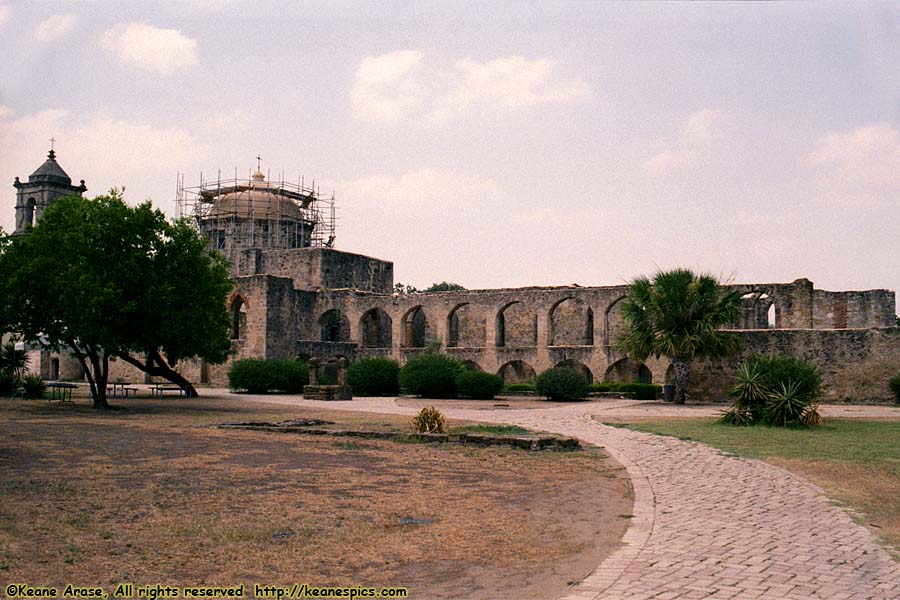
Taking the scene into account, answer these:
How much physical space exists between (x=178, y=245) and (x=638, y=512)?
1607 centimetres

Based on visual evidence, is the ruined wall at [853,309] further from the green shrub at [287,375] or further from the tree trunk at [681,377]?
the green shrub at [287,375]

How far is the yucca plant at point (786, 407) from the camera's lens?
15.9m

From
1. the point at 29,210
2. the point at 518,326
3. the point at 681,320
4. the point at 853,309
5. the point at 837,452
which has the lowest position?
the point at 837,452

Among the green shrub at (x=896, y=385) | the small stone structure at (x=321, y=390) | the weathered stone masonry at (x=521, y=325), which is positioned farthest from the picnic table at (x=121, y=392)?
the green shrub at (x=896, y=385)

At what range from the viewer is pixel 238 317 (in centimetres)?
3853

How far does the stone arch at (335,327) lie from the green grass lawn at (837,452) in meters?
25.2

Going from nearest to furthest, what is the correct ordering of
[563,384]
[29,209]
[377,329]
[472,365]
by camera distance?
[563,384]
[472,365]
[377,329]
[29,209]

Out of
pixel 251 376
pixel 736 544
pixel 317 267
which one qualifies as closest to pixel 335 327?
pixel 317 267

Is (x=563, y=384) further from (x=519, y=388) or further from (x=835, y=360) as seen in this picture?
(x=835, y=360)

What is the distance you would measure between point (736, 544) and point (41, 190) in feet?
143

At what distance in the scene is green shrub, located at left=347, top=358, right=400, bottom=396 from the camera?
1134 inches

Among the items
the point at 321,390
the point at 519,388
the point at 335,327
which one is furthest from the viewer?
the point at 335,327

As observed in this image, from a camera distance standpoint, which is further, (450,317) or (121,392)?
(450,317)

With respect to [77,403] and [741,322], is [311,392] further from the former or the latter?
[741,322]
